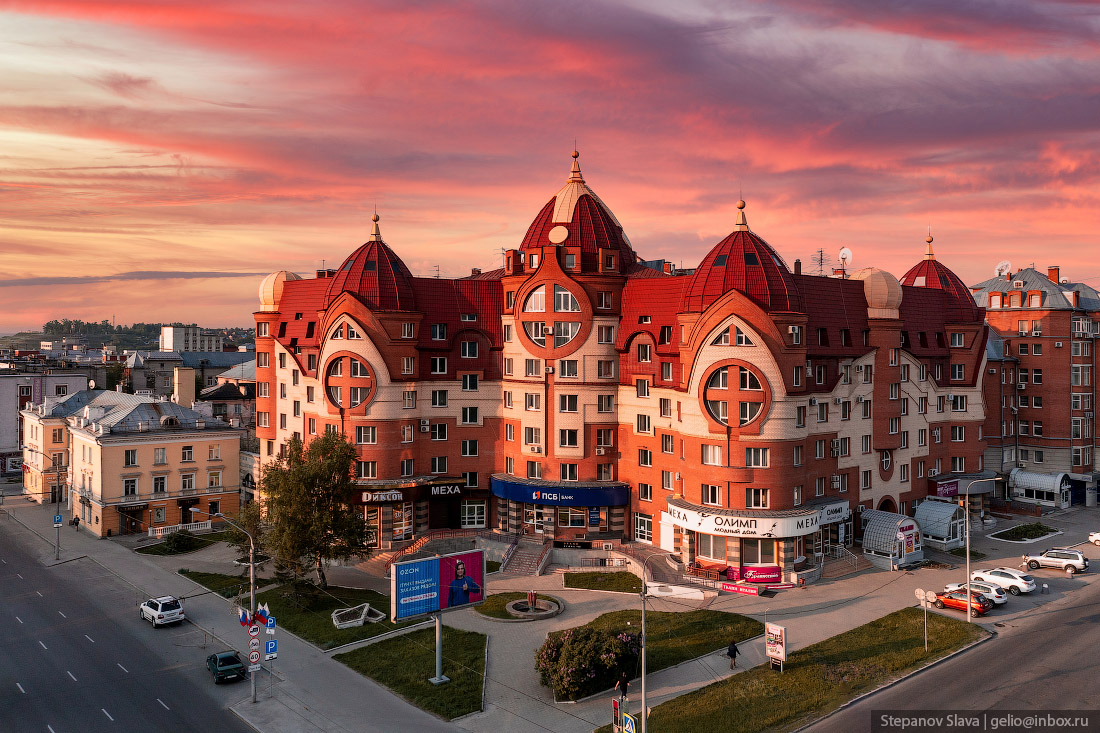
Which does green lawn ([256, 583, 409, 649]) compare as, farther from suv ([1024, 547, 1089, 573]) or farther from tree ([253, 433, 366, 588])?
suv ([1024, 547, 1089, 573])

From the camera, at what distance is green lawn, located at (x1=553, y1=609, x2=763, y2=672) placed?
1687 inches

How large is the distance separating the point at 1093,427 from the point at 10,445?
137m

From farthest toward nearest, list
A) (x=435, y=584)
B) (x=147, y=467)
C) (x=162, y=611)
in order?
(x=147, y=467) < (x=162, y=611) < (x=435, y=584)

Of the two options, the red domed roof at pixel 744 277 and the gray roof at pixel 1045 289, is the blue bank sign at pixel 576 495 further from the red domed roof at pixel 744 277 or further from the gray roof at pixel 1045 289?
the gray roof at pixel 1045 289

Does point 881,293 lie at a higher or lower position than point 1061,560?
higher

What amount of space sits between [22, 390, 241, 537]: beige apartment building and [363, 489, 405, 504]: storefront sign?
23.7m

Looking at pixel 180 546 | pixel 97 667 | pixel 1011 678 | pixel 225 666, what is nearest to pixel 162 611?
pixel 97 667

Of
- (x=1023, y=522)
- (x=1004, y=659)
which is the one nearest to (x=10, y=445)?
(x=1004, y=659)

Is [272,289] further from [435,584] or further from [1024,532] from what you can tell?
[1024,532]

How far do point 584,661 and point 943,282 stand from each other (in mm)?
59832

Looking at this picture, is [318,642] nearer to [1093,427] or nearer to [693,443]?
[693,443]

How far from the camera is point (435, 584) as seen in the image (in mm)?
39938

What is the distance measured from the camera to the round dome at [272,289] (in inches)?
3081

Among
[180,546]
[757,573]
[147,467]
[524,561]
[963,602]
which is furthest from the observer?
[147,467]
